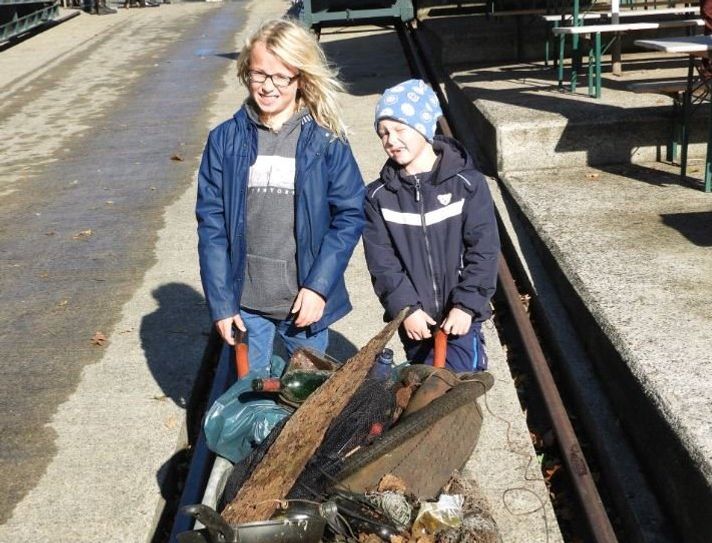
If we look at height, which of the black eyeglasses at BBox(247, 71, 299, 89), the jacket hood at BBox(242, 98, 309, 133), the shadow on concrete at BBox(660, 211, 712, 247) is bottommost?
the shadow on concrete at BBox(660, 211, 712, 247)

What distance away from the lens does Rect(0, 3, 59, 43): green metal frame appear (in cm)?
2316

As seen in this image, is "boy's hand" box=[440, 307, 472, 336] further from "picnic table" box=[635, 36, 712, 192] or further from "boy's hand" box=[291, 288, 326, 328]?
"picnic table" box=[635, 36, 712, 192]

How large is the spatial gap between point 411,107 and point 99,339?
2.92m

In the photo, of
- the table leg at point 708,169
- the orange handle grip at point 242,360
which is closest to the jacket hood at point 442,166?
the orange handle grip at point 242,360

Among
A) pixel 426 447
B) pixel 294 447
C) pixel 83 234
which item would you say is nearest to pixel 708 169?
pixel 83 234

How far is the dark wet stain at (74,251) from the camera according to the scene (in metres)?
5.00

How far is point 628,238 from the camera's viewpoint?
643 cm

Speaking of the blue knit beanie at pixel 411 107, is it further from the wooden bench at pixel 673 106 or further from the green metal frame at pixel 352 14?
the green metal frame at pixel 352 14

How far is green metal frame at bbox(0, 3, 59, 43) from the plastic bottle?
21.2 meters

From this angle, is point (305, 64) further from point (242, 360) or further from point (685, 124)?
point (685, 124)

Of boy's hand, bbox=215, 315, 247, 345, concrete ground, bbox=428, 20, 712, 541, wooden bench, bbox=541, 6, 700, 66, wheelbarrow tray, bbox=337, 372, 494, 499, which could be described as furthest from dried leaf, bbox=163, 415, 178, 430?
wooden bench, bbox=541, 6, 700, 66

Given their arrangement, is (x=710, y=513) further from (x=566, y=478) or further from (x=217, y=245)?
(x=217, y=245)

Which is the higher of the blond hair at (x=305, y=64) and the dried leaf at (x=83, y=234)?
the blond hair at (x=305, y=64)

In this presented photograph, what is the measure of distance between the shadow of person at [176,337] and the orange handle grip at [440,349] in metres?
1.72
